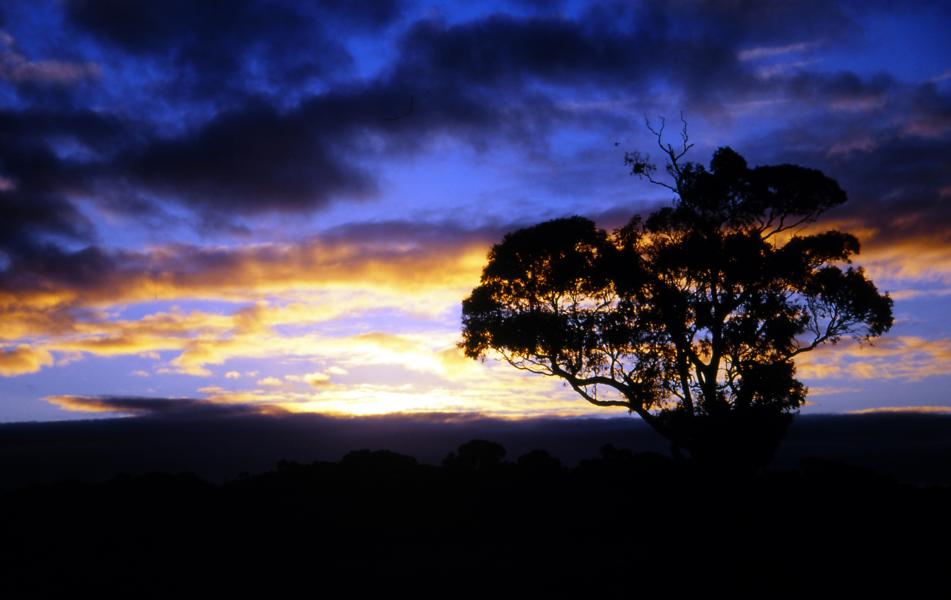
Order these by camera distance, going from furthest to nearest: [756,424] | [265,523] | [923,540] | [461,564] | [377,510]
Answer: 1. [756,424]
2. [377,510]
3. [265,523]
4. [923,540]
5. [461,564]

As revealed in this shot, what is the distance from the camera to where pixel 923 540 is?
2466cm

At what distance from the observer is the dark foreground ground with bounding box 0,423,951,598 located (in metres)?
19.8

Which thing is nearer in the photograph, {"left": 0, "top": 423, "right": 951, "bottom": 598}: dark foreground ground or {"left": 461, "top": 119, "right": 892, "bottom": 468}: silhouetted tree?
{"left": 0, "top": 423, "right": 951, "bottom": 598}: dark foreground ground

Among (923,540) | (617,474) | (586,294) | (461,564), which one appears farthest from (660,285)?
(461,564)

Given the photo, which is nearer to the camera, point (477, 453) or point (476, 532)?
point (476, 532)

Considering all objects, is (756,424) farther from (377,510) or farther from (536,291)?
(377,510)

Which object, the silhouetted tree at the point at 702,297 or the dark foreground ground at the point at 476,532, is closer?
the dark foreground ground at the point at 476,532

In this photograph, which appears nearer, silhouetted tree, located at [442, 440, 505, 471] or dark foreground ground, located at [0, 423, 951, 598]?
dark foreground ground, located at [0, 423, 951, 598]

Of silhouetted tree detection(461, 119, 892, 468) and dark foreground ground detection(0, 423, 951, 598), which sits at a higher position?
silhouetted tree detection(461, 119, 892, 468)

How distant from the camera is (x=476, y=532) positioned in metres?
27.5

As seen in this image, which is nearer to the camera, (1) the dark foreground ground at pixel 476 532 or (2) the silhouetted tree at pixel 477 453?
(1) the dark foreground ground at pixel 476 532

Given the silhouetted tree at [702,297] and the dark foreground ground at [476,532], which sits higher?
the silhouetted tree at [702,297]

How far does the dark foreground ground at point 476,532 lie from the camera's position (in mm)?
19797

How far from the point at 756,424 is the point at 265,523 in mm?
20239
